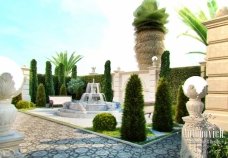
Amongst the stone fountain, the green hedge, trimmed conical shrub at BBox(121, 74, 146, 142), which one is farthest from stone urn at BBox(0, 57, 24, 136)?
the green hedge

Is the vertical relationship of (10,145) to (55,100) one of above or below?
above

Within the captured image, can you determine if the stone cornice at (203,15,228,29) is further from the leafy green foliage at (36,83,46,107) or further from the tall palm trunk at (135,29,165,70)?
the tall palm trunk at (135,29,165,70)

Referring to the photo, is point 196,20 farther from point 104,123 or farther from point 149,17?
point 104,123

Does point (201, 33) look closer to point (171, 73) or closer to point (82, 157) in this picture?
point (171, 73)

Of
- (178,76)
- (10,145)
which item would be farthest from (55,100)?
(10,145)

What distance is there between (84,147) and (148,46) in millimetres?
26739

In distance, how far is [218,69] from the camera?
7.71 metres

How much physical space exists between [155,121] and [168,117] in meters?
0.62

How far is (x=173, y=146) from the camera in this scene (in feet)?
25.0

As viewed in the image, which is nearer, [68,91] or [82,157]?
[82,157]

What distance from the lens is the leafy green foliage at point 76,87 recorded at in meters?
26.4

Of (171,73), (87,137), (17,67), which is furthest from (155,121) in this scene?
(171,73)

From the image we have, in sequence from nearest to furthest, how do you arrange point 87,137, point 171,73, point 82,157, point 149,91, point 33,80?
1. point 82,157
2. point 87,137
3. point 171,73
4. point 149,91
5. point 33,80

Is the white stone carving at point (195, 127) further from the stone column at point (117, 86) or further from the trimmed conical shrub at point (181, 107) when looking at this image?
the stone column at point (117, 86)
